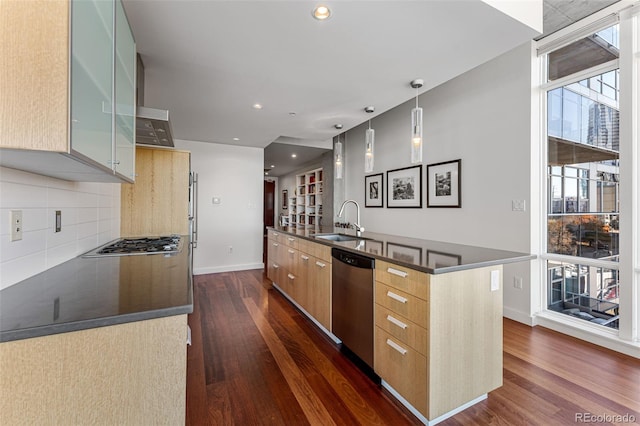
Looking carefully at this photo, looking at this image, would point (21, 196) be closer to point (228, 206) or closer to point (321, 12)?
point (321, 12)

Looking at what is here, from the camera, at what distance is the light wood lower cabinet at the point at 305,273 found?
100 inches

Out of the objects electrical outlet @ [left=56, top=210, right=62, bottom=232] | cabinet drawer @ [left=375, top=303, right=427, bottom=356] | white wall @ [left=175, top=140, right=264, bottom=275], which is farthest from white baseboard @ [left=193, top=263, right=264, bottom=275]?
cabinet drawer @ [left=375, top=303, right=427, bottom=356]

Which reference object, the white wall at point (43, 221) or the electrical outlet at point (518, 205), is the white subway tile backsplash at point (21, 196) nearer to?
the white wall at point (43, 221)

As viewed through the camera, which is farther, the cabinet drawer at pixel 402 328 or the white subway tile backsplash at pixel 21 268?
the cabinet drawer at pixel 402 328

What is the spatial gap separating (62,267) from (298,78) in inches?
85.6

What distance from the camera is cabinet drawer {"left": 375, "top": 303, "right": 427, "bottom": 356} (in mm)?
1534

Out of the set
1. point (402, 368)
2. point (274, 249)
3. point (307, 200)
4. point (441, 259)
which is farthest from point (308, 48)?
point (307, 200)

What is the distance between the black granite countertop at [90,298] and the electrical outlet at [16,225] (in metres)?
0.18

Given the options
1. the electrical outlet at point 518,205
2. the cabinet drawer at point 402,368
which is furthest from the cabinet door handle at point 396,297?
the electrical outlet at point 518,205

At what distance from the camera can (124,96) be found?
1.50 metres

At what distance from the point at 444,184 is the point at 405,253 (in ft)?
7.30

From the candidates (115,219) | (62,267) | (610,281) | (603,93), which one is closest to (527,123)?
(603,93)

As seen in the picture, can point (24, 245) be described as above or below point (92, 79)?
below

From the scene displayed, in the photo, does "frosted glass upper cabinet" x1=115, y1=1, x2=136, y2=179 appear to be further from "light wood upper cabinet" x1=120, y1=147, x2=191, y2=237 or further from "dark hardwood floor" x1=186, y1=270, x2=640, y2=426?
"dark hardwood floor" x1=186, y1=270, x2=640, y2=426
